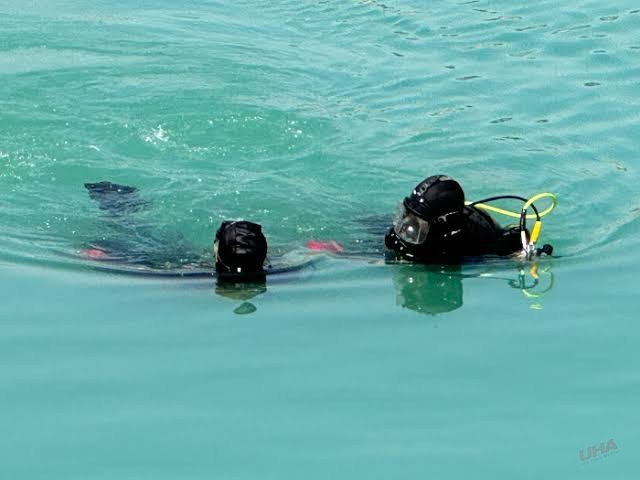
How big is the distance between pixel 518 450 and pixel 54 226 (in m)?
4.54

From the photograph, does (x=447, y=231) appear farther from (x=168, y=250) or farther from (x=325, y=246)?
(x=168, y=250)

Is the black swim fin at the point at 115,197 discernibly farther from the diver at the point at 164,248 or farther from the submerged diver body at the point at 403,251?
the submerged diver body at the point at 403,251

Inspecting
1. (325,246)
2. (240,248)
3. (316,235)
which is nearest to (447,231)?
(325,246)

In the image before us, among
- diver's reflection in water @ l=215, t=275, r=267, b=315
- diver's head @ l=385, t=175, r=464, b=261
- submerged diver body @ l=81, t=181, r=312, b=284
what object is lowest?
diver's reflection in water @ l=215, t=275, r=267, b=315

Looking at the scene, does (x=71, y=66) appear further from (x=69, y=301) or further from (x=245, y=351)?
(x=245, y=351)

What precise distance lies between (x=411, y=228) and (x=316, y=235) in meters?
1.36

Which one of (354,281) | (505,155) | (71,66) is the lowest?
(354,281)

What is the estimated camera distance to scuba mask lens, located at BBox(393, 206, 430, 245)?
7438mm

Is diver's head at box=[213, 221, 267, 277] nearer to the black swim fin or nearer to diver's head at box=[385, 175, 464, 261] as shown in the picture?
diver's head at box=[385, 175, 464, 261]

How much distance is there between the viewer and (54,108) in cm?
1074

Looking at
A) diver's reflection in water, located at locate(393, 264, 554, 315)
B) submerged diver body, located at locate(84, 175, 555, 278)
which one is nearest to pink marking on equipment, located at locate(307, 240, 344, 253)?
submerged diver body, located at locate(84, 175, 555, 278)

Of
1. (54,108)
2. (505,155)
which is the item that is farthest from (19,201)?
(505,155)

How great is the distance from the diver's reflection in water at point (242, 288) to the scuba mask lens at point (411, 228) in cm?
93

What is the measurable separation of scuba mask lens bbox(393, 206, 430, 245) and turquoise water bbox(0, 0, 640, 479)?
25 cm
